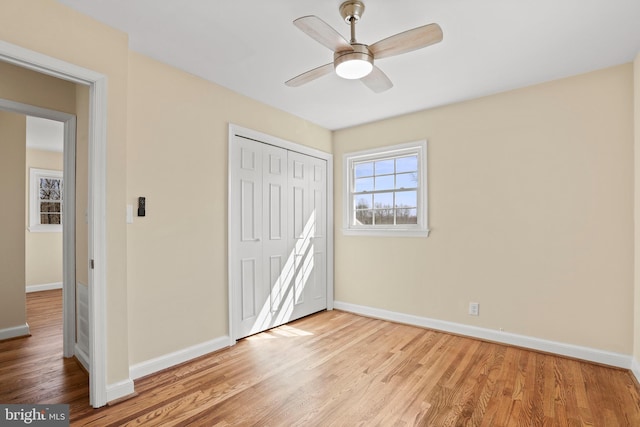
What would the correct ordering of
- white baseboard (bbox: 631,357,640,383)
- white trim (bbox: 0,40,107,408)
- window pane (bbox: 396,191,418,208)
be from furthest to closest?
1. window pane (bbox: 396,191,418,208)
2. white baseboard (bbox: 631,357,640,383)
3. white trim (bbox: 0,40,107,408)

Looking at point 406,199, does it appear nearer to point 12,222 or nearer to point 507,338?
point 507,338

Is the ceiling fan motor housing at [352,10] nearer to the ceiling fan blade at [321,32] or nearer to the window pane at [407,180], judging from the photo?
the ceiling fan blade at [321,32]

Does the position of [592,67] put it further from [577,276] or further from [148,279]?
[148,279]

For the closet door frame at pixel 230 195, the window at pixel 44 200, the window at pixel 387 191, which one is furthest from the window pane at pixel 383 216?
the window at pixel 44 200

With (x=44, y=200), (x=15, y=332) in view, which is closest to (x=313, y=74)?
(x=15, y=332)

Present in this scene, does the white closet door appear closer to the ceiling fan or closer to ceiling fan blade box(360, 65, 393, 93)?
ceiling fan blade box(360, 65, 393, 93)

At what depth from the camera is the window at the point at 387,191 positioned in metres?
3.83

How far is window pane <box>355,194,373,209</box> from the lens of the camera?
430 cm

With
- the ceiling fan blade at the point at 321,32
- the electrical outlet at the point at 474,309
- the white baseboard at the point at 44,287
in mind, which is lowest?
the white baseboard at the point at 44,287

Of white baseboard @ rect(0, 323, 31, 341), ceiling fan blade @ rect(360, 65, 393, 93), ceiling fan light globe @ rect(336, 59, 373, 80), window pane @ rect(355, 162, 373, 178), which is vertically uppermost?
ceiling fan blade @ rect(360, 65, 393, 93)

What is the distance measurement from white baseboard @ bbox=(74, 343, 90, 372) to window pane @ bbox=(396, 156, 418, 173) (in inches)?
143

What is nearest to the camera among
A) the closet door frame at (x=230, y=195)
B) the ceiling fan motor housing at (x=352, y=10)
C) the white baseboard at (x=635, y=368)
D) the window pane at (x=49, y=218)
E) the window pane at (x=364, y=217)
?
the ceiling fan motor housing at (x=352, y=10)

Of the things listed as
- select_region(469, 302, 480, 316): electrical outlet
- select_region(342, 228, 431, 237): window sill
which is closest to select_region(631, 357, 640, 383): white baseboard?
select_region(469, 302, 480, 316): electrical outlet

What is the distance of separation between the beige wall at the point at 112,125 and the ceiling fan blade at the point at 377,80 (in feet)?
5.63
